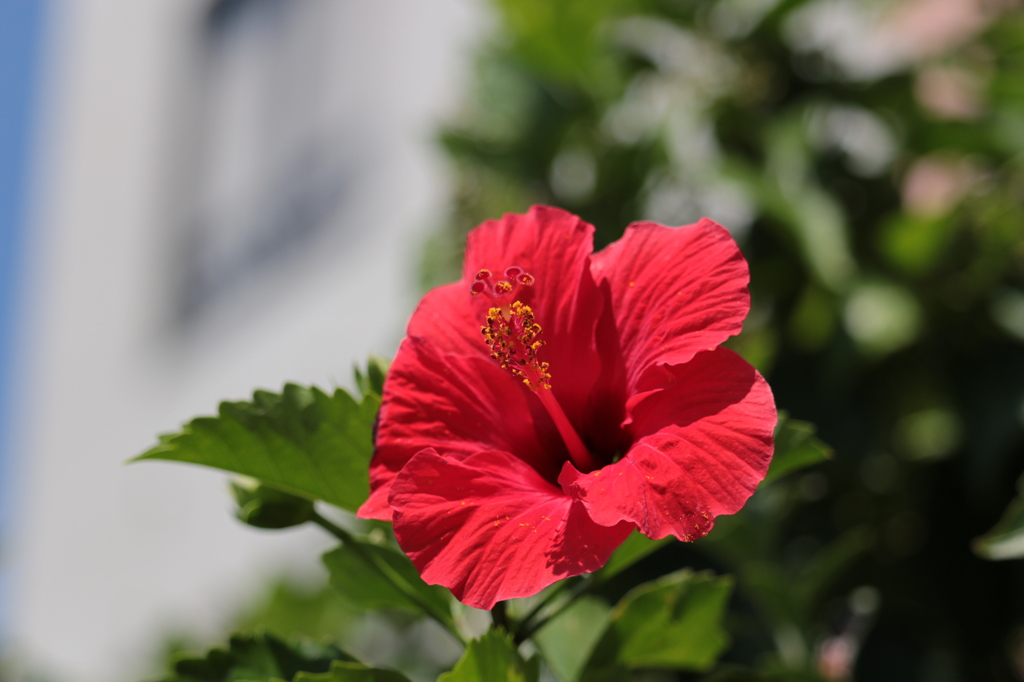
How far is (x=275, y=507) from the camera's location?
554 mm

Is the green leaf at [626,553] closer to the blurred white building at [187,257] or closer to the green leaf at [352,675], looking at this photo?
the green leaf at [352,675]

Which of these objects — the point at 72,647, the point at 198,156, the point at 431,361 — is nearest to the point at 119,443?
the point at 72,647

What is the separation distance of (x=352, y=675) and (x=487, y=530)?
5.1 inches

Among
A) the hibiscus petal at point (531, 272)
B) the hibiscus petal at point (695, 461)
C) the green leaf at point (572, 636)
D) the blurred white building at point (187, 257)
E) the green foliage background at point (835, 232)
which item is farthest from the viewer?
the blurred white building at point (187, 257)

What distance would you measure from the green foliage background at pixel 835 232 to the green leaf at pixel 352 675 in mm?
394

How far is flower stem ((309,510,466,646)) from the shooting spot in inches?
21.6

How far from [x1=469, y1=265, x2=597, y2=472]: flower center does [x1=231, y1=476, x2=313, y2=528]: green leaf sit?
16 cm

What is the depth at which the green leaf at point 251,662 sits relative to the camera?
543 mm

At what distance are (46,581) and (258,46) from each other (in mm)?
2821

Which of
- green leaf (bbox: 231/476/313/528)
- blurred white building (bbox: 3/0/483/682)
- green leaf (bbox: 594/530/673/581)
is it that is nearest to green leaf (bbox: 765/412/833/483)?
green leaf (bbox: 594/530/673/581)

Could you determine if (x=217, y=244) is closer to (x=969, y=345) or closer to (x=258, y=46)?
(x=258, y=46)

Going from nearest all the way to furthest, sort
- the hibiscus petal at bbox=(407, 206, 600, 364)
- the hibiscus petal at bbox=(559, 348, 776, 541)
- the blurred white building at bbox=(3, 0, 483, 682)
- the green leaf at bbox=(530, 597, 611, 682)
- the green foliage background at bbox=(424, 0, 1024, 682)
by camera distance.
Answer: the hibiscus petal at bbox=(559, 348, 776, 541) → the hibiscus petal at bbox=(407, 206, 600, 364) → the green leaf at bbox=(530, 597, 611, 682) → the green foliage background at bbox=(424, 0, 1024, 682) → the blurred white building at bbox=(3, 0, 483, 682)

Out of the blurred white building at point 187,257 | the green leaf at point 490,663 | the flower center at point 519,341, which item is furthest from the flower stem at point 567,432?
the blurred white building at point 187,257

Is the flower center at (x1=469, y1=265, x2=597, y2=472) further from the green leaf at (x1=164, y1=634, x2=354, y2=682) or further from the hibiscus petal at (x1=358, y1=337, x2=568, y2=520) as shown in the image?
the green leaf at (x1=164, y1=634, x2=354, y2=682)
